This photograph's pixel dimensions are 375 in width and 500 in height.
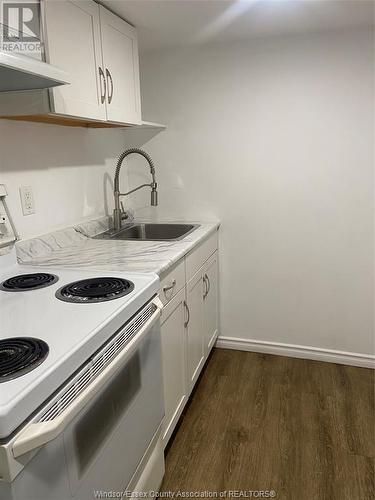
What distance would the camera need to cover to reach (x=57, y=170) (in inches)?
75.0

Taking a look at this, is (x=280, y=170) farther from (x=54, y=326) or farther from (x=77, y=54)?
(x=54, y=326)

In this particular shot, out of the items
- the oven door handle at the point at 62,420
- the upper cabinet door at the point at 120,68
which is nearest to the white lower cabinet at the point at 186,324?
the oven door handle at the point at 62,420

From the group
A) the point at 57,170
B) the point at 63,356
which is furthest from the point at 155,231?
the point at 63,356

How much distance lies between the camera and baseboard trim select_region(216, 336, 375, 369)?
246 centimetres

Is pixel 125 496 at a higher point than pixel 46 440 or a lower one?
lower

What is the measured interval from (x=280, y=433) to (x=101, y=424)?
1212 millimetres

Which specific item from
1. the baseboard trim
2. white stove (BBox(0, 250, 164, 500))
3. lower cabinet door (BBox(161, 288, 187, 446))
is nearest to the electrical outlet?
white stove (BBox(0, 250, 164, 500))

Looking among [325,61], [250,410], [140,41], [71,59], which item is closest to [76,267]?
[71,59]

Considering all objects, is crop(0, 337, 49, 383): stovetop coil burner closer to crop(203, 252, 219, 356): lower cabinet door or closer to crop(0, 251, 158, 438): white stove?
crop(0, 251, 158, 438): white stove

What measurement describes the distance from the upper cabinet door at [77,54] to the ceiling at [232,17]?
0.20 m

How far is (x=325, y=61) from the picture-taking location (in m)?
2.16

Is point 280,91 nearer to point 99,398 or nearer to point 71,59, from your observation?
point 71,59

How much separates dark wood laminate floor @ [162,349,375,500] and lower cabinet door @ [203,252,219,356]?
0.74 ft

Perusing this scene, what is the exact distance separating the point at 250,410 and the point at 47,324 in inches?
56.8
